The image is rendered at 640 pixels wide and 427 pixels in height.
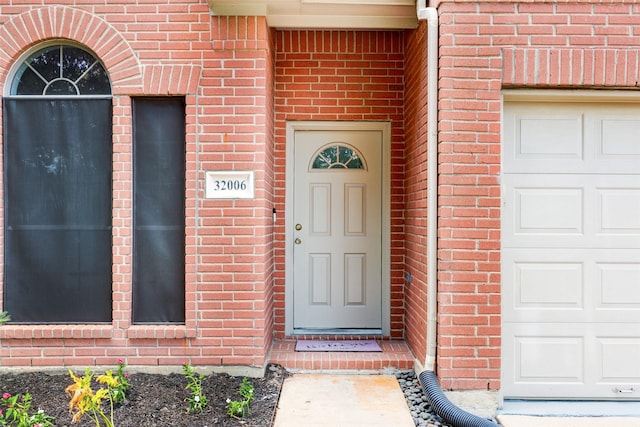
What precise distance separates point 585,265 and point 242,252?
2.62 metres

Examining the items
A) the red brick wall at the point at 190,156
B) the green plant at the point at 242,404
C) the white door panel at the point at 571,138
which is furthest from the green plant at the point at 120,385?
the white door panel at the point at 571,138

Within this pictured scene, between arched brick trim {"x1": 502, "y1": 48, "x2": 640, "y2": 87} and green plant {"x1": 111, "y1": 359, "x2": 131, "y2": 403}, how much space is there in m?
3.57

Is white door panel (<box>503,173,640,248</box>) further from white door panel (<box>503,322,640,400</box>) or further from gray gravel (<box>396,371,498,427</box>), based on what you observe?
gray gravel (<box>396,371,498,427</box>)

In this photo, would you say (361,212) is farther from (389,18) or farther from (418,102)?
(389,18)

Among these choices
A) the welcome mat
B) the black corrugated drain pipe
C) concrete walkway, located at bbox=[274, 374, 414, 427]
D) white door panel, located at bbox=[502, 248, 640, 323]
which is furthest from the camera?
the welcome mat

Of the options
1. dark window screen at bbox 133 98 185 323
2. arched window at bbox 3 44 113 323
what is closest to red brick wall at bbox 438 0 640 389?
dark window screen at bbox 133 98 185 323

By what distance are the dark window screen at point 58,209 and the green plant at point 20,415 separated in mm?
666

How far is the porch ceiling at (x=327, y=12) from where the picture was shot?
338cm

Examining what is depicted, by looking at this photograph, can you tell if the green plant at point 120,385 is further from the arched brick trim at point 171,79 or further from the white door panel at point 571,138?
the white door panel at point 571,138

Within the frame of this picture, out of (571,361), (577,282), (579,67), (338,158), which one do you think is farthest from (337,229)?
(579,67)

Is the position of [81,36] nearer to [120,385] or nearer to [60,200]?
[60,200]

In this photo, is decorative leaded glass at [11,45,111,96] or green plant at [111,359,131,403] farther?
decorative leaded glass at [11,45,111,96]

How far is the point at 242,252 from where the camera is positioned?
3426mm

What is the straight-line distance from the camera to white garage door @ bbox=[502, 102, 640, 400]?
3.21m
